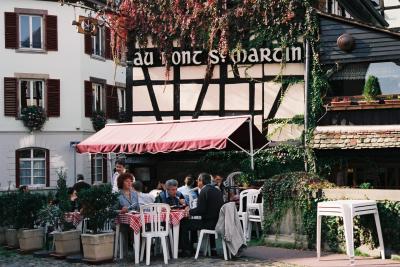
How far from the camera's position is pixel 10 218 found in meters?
13.1

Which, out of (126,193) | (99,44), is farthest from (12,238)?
(99,44)

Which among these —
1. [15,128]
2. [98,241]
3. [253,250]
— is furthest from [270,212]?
[15,128]

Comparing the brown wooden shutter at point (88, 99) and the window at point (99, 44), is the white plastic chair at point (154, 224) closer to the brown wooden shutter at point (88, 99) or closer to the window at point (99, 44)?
the brown wooden shutter at point (88, 99)

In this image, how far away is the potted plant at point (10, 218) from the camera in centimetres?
1298

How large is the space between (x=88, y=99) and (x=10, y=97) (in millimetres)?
3375

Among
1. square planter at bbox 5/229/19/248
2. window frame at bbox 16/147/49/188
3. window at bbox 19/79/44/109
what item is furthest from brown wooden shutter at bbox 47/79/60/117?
square planter at bbox 5/229/19/248

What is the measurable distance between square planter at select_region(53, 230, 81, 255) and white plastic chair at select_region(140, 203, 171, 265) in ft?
4.91

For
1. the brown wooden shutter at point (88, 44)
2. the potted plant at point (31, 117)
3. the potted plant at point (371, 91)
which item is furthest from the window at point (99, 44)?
the potted plant at point (371, 91)

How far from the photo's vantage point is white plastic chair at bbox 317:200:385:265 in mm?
10078

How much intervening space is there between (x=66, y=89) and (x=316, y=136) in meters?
14.4

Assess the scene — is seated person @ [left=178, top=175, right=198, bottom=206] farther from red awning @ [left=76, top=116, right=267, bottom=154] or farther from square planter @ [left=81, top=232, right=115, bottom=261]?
square planter @ [left=81, top=232, right=115, bottom=261]

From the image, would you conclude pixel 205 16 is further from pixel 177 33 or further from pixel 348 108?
pixel 348 108

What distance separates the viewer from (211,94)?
61.4 ft

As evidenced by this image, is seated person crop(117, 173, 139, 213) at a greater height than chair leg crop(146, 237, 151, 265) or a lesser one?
greater
